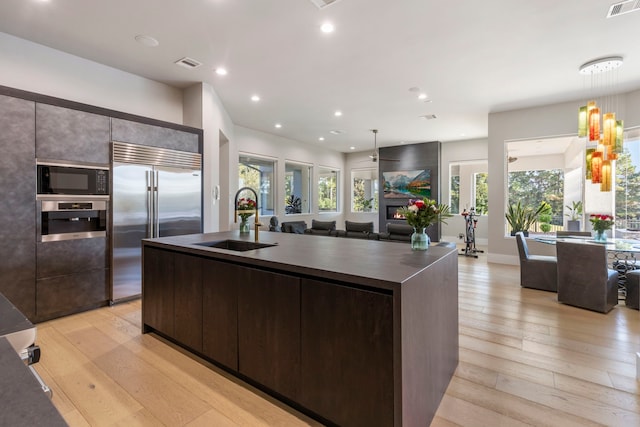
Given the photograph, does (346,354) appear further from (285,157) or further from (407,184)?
(407,184)

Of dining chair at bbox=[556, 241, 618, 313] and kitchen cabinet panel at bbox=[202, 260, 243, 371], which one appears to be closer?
kitchen cabinet panel at bbox=[202, 260, 243, 371]

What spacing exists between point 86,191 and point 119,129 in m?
0.83

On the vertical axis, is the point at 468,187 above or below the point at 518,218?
above

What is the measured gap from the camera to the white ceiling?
2.96 m

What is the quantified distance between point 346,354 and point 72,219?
3.55 meters

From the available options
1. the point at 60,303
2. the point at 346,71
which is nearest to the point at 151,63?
the point at 346,71

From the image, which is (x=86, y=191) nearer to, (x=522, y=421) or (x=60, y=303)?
(x=60, y=303)

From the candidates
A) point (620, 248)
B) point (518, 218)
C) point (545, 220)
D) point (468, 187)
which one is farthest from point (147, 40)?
point (468, 187)

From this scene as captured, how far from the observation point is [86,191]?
355 cm

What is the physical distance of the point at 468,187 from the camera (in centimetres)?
974

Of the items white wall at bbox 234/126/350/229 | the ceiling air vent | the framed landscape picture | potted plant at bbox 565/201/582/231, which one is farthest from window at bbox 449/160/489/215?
white wall at bbox 234/126/350/229

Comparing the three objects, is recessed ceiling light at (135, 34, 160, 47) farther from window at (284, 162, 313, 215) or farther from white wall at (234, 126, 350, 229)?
window at (284, 162, 313, 215)

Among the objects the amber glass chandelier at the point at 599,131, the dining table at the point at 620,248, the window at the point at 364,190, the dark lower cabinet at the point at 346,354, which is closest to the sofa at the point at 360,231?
the dining table at the point at 620,248

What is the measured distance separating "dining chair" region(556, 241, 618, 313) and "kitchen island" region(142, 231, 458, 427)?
2.43 m
